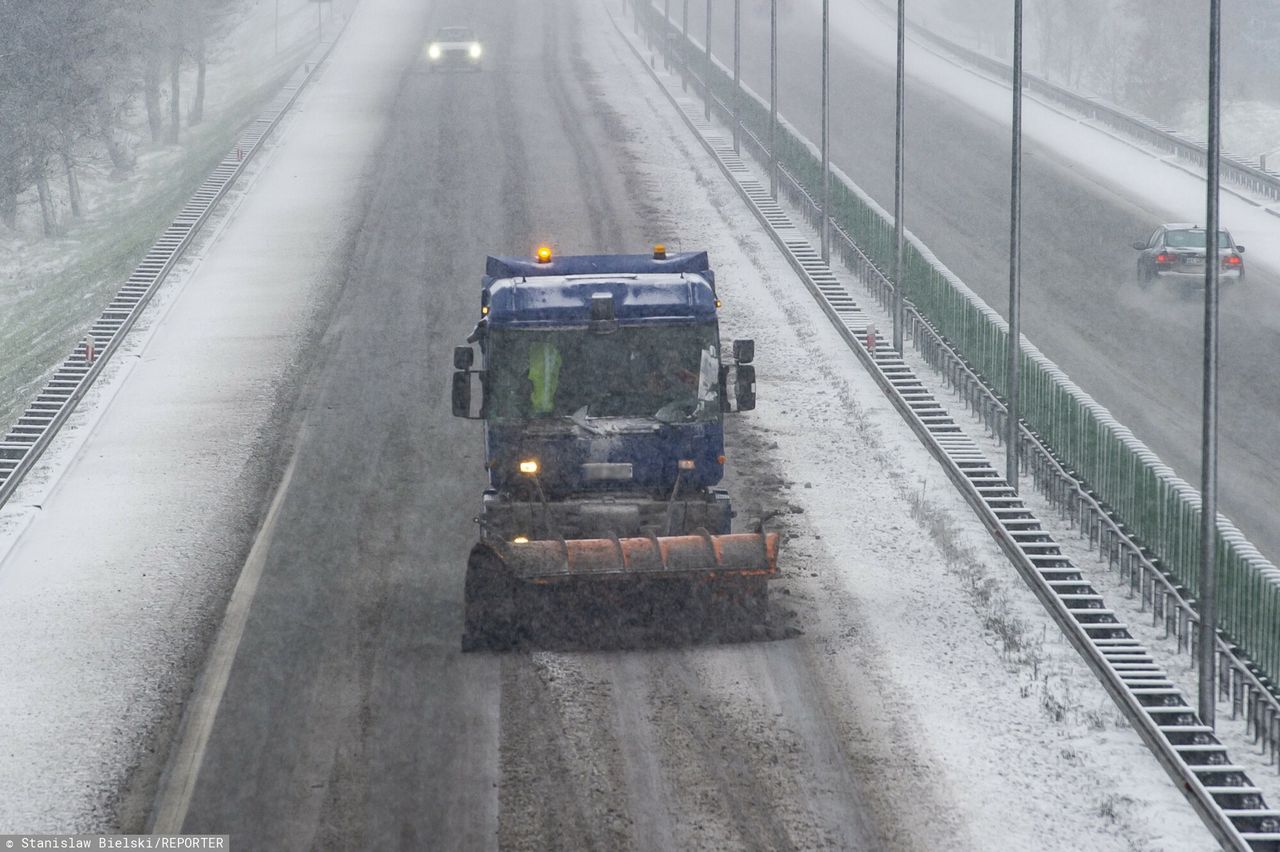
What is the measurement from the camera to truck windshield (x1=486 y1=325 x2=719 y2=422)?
58.3ft

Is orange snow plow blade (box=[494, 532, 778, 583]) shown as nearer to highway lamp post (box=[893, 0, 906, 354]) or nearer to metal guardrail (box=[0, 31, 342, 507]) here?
metal guardrail (box=[0, 31, 342, 507])

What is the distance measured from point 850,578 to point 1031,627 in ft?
7.40

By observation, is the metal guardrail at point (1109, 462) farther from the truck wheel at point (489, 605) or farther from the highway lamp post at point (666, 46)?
the highway lamp post at point (666, 46)

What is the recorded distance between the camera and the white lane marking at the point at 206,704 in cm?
1421

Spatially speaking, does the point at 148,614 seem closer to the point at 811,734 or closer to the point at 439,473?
the point at 439,473

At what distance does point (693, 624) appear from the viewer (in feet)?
57.4

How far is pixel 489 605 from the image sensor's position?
56.3 ft

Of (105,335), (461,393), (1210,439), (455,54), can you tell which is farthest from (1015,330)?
(455,54)

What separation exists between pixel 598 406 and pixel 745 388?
A: 1574 millimetres

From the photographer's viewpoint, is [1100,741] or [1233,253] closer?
[1100,741]

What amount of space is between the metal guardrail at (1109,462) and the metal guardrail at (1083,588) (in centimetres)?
22

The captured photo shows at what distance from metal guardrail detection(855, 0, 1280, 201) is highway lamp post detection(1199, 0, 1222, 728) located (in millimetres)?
21590

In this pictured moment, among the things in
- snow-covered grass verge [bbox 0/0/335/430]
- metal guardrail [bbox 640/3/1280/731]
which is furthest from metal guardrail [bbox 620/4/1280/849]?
snow-covered grass verge [bbox 0/0/335/430]

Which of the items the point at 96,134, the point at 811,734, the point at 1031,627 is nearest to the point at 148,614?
the point at 811,734
